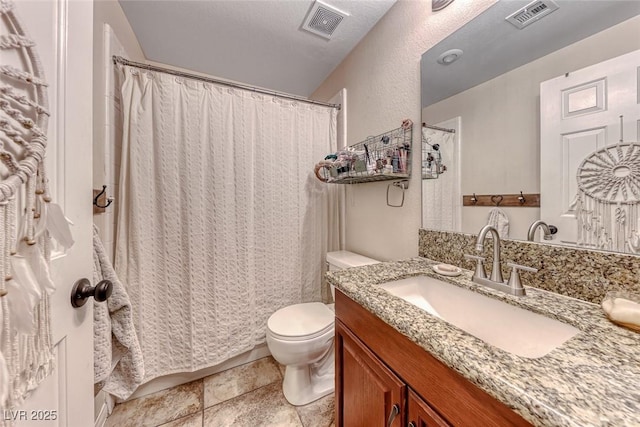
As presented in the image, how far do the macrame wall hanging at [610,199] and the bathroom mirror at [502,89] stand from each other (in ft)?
0.17

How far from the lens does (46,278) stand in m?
0.41

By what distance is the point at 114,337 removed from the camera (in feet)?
2.99

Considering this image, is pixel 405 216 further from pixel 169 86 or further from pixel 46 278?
pixel 169 86

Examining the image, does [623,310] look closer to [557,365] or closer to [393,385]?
[557,365]

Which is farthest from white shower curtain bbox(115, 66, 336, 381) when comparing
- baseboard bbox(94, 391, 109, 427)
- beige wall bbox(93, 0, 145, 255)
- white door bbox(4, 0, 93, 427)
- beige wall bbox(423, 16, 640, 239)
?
beige wall bbox(423, 16, 640, 239)

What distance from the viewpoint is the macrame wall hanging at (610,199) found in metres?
0.62

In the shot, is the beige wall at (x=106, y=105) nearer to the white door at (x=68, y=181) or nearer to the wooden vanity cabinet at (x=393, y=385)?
the white door at (x=68, y=181)

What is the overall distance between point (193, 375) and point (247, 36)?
2317 mm

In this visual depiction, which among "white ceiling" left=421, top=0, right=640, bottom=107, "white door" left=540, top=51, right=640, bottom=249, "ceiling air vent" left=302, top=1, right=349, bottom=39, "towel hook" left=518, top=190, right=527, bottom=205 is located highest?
"ceiling air vent" left=302, top=1, right=349, bottom=39

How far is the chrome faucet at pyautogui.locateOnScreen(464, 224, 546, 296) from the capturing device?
73 cm

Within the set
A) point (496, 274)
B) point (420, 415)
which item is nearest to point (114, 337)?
point (420, 415)

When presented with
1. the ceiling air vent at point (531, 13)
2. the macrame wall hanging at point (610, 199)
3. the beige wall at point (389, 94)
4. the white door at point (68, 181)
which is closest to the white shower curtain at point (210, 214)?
the beige wall at point (389, 94)

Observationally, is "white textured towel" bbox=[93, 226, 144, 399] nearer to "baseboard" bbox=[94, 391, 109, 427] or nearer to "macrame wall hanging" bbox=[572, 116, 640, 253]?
"baseboard" bbox=[94, 391, 109, 427]

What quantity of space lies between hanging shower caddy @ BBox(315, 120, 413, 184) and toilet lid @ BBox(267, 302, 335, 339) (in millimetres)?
899
